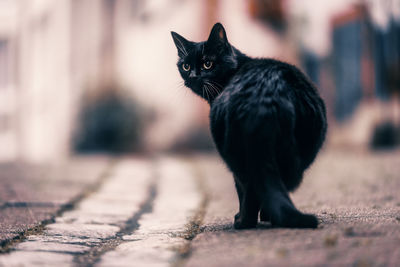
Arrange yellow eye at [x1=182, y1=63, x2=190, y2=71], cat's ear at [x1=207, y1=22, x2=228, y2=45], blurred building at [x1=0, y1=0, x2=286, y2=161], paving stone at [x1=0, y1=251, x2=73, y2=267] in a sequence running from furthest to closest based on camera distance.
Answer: blurred building at [x1=0, y1=0, x2=286, y2=161], yellow eye at [x1=182, y1=63, x2=190, y2=71], cat's ear at [x1=207, y1=22, x2=228, y2=45], paving stone at [x1=0, y1=251, x2=73, y2=267]

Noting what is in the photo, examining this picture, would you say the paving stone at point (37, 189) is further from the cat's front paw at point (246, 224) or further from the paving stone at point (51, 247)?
the cat's front paw at point (246, 224)

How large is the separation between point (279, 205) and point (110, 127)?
6.37m

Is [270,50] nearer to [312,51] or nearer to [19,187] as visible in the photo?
[312,51]

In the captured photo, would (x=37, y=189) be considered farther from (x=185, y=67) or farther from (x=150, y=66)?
(x=150, y=66)

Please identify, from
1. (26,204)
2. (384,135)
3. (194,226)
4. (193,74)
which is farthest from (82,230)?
(384,135)

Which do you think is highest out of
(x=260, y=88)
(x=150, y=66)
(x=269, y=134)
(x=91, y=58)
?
(x=91, y=58)

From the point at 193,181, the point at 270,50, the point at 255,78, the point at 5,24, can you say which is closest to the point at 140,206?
the point at 193,181

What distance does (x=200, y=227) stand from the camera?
2.65 metres

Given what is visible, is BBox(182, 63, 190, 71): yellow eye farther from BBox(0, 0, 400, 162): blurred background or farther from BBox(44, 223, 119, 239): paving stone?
BBox(0, 0, 400, 162): blurred background

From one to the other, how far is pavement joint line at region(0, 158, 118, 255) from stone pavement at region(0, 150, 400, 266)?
0.03 ft

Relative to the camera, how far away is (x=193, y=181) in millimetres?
4961

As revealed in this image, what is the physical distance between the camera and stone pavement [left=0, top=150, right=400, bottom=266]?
1797 millimetres

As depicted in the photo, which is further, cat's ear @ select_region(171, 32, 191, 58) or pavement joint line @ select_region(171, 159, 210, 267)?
cat's ear @ select_region(171, 32, 191, 58)

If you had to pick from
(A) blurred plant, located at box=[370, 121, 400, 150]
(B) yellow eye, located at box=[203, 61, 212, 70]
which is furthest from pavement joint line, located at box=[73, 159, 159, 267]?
(A) blurred plant, located at box=[370, 121, 400, 150]
